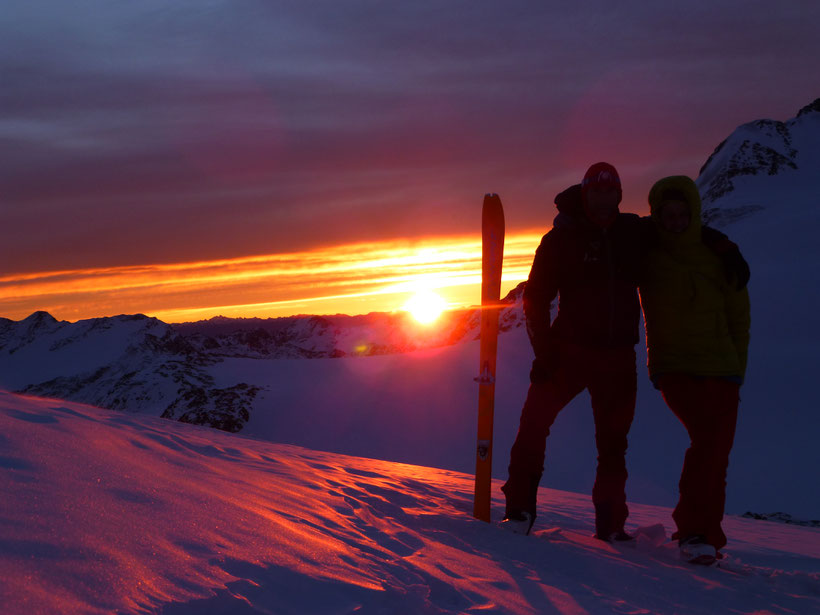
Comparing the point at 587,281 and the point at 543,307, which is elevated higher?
the point at 587,281

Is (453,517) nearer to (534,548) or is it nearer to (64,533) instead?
(534,548)

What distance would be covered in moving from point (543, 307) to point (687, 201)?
1.10 meters

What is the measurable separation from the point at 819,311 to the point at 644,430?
865cm

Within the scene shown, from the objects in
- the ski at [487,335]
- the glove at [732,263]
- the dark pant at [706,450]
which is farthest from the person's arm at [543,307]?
the glove at [732,263]

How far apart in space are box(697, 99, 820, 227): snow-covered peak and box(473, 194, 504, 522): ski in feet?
95.9

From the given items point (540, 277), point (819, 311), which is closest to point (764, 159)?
point (819, 311)

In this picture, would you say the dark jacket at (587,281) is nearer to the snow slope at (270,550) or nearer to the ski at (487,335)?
the ski at (487,335)

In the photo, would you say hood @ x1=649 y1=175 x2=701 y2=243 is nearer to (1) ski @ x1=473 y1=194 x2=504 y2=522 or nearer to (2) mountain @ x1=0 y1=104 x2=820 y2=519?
(1) ski @ x1=473 y1=194 x2=504 y2=522

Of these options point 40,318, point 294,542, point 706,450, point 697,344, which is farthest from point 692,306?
point 40,318

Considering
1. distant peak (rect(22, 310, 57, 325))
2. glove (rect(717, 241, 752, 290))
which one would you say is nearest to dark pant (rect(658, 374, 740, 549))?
glove (rect(717, 241, 752, 290))

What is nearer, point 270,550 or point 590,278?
point 270,550

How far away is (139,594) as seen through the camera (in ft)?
6.46

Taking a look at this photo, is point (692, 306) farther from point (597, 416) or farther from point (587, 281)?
point (597, 416)

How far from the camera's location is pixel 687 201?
4.26 metres
